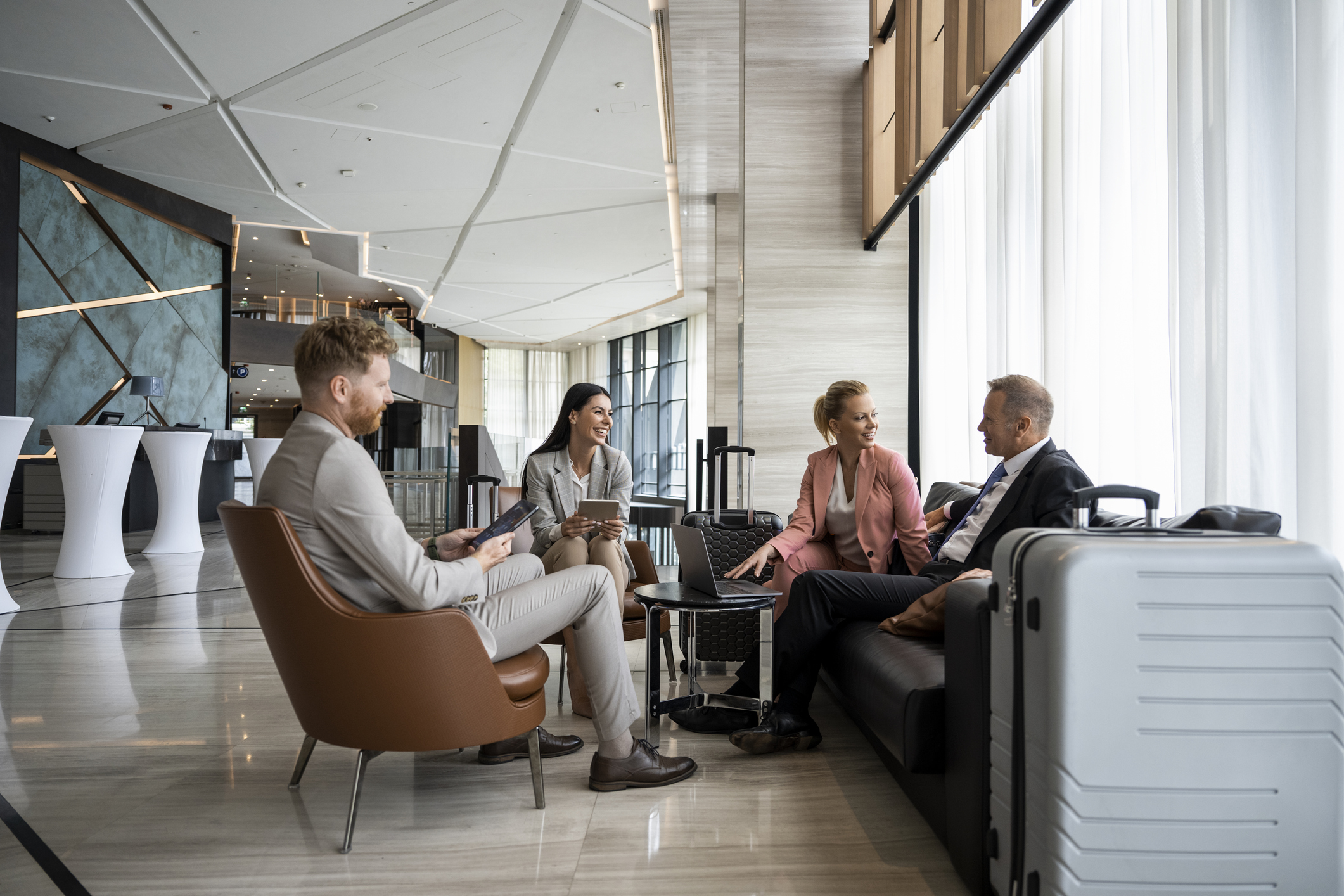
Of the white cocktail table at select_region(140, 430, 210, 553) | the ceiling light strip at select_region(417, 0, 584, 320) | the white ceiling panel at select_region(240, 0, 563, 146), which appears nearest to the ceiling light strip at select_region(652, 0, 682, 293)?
the ceiling light strip at select_region(417, 0, 584, 320)

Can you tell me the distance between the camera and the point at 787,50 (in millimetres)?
4852

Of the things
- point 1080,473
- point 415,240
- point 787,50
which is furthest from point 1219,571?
point 415,240

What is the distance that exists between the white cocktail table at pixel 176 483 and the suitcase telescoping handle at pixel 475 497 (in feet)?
12.8

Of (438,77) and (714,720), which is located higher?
(438,77)

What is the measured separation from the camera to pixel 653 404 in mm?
19188

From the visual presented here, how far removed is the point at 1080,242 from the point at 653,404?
16540mm

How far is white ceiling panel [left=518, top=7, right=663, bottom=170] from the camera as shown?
595 centimetres

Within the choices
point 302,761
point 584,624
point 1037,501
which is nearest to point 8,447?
point 302,761

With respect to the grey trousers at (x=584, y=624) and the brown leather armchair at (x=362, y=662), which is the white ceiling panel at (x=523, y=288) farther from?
the brown leather armchair at (x=362, y=662)

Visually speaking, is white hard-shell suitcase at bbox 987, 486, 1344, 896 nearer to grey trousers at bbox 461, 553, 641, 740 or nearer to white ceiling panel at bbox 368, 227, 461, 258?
grey trousers at bbox 461, 553, 641, 740

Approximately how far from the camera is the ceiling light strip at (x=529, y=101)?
18.6 ft

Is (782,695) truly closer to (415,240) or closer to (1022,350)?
(1022,350)

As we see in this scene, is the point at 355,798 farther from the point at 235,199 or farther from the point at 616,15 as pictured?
the point at 235,199

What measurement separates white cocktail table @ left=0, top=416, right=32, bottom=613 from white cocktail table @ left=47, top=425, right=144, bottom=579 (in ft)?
3.58
